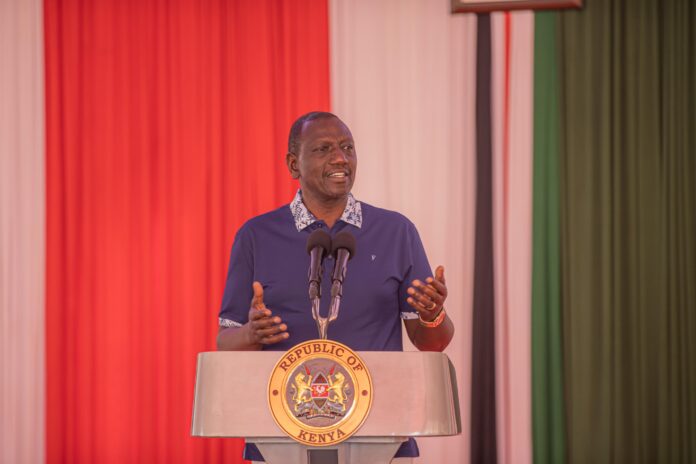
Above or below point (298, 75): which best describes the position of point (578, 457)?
below

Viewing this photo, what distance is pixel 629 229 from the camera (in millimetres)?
4453

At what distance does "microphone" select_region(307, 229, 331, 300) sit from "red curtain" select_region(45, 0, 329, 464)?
9.93 ft

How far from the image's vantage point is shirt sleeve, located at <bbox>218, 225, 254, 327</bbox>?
2049 mm

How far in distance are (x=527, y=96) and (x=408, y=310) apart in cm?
283

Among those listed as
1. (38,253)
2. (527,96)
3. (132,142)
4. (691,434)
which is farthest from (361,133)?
(691,434)

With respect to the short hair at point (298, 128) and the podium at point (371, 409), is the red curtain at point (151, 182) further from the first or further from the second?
the podium at point (371, 409)

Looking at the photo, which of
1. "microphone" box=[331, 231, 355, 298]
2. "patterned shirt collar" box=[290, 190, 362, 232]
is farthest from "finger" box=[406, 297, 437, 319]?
"patterned shirt collar" box=[290, 190, 362, 232]

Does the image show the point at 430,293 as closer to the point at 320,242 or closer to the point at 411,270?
the point at 320,242

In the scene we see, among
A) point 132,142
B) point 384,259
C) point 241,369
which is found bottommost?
point 241,369

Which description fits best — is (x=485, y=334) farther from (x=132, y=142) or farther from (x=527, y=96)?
(x=132, y=142)

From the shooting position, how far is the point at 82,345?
4.53 metres

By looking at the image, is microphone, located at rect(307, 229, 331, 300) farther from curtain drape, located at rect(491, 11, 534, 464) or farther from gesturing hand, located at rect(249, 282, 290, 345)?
curtain drape, located at rect(491, 11, 534, 464)

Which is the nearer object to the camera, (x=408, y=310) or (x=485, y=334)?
(x=408, y=310)

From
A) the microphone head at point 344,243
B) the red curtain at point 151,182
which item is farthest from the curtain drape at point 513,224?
the microphone head at point 344,243
